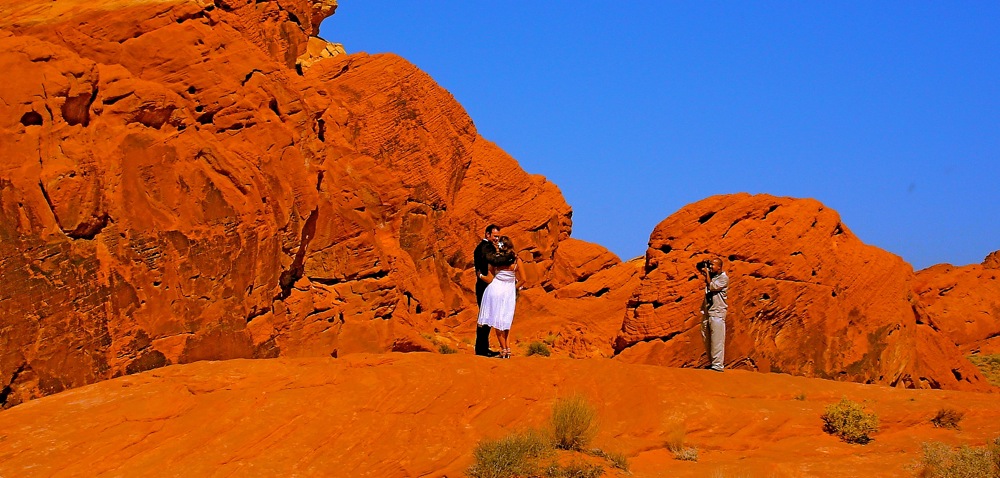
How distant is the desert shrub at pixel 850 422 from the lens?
1177 cm

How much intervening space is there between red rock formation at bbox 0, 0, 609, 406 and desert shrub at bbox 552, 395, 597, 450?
472 cm

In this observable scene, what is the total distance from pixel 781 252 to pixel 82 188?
36.9 feet

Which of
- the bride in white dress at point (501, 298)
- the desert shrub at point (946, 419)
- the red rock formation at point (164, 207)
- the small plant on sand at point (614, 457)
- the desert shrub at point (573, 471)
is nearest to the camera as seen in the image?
the desert shrub at point (573, 471)

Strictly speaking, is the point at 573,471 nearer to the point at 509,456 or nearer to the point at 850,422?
the point at 509,456

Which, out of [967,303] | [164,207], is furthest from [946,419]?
[967,303]

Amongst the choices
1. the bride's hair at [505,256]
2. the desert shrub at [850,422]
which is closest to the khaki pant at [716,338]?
the desert shrub at [850,422]

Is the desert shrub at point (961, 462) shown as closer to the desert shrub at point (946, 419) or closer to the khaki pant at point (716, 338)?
the desert shrub at point (946, 419)

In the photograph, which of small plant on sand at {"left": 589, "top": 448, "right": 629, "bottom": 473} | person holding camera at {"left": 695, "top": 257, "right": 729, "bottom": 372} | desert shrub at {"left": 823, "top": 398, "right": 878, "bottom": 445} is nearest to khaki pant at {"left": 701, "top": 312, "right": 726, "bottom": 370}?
person holding camera at {"left": 695, "top": 257, "right": 729, "bottom": 372}

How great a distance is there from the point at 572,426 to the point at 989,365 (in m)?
19.8

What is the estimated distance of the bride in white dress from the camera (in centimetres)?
1388

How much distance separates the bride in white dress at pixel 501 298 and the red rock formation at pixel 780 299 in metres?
4.31

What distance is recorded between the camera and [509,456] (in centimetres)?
1005

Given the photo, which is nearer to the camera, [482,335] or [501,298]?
[501,298]

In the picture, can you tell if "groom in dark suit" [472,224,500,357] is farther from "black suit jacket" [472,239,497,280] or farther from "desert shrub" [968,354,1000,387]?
"desert shrub" [968,354,1000,387]
